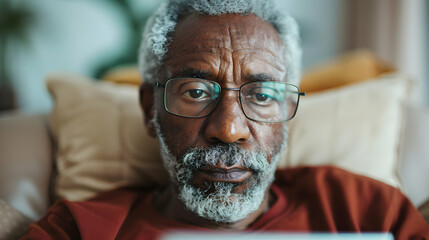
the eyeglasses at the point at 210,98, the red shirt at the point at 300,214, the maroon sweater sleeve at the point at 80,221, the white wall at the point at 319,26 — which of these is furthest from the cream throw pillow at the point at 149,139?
the white wall at the point at 319,26

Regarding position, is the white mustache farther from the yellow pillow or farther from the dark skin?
the yellow pillow

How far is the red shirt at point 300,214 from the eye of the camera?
1040 mm

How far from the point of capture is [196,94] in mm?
1060

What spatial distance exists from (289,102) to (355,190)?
36 centimetres

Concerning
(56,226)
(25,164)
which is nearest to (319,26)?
(25,164)

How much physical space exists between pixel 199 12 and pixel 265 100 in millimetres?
341

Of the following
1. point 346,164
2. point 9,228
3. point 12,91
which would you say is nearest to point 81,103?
point 9,228

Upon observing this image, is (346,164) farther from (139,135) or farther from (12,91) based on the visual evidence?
(12,91)

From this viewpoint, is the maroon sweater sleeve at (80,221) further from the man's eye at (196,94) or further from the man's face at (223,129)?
the man's eye at (196,94)

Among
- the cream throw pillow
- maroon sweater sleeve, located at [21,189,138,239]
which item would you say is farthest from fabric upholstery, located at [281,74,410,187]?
maroon sweater sleeve, located at [21,189,138,239]

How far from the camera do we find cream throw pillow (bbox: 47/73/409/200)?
1340 millimetres

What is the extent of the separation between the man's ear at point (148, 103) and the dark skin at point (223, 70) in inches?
3.8

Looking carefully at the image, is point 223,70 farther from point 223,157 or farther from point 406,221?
point 406,221

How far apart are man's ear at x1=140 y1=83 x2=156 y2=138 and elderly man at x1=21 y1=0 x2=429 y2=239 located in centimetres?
2
